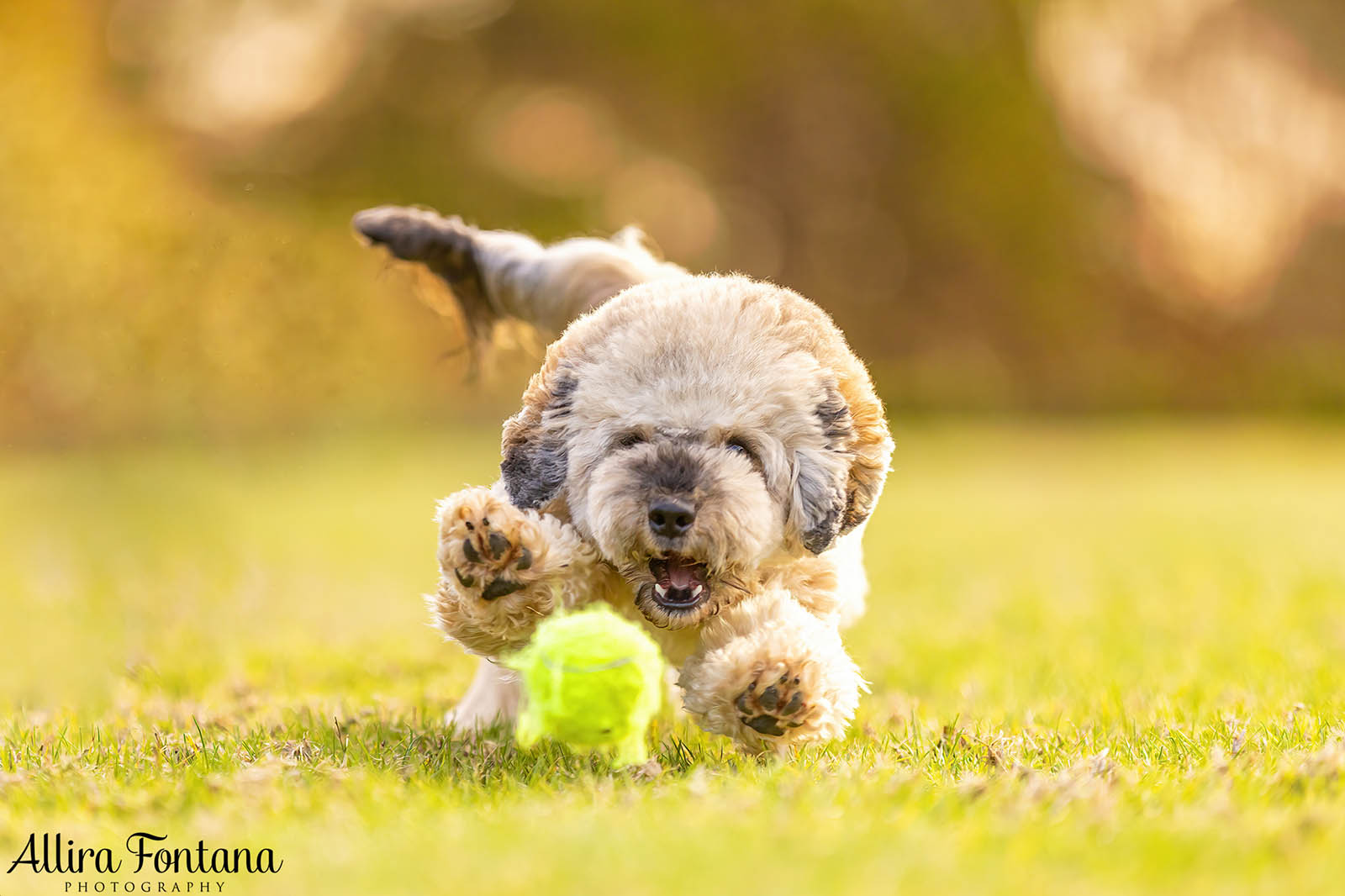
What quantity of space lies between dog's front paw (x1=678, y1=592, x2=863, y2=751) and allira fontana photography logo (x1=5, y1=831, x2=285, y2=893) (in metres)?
1.14

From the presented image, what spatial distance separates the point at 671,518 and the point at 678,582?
28 centimetres

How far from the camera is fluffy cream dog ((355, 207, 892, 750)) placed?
3174 millimetres

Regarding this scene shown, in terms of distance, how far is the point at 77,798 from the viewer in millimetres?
2965

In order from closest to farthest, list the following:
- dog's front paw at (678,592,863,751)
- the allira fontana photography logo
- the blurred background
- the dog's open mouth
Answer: the allira fontana photography logo
dog's front paw at (678,592,863,751)
the dog's open mouth
the blurred background

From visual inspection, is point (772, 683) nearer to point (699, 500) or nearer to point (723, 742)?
point (699, 500)

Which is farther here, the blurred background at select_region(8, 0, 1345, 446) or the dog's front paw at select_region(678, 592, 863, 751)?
the blurred background at select_region(8, 0, 1345, 446)

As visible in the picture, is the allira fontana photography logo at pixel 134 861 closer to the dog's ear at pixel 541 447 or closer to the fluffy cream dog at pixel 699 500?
the fluffy cream dog at pixel 699 500

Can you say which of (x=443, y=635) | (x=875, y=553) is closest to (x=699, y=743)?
(x=443, y=635)

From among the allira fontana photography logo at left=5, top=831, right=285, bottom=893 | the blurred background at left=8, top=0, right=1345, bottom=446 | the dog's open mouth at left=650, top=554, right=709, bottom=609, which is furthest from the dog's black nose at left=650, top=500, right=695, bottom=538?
the blurred background at left=8, top=0, right=1345, bottom=446

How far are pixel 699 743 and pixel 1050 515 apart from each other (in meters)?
9.11

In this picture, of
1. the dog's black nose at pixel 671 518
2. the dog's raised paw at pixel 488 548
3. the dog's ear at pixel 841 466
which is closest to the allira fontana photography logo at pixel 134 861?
the dog's raised paw at pixel 488 548

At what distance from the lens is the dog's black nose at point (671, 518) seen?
3.11 meters

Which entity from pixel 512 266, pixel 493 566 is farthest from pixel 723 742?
pixel 512 266

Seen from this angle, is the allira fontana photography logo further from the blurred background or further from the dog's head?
the blurred background
